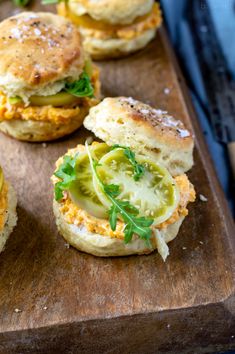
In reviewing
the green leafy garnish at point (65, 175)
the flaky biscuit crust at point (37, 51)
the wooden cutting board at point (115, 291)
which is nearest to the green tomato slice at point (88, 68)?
the flaky biscuit crust at point (37, 51)

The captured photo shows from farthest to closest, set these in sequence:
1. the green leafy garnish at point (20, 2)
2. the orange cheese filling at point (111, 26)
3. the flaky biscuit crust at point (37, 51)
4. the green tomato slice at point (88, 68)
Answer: the green leafy garnish at point (20, 2)
the orange cheese filling at point (111, 26)
the green tomato slice at point (88, 68)
the flaky biscuit crust at point (37, 51)

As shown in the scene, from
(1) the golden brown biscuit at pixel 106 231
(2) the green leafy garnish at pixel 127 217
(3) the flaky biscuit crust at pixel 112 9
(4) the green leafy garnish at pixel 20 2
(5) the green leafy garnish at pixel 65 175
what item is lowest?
(1) the golden brown biscuit at pixel 106 231

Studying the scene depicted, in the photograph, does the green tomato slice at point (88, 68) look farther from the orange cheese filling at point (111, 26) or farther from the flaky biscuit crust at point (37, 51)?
the orange cheese filling at point (111, 26)

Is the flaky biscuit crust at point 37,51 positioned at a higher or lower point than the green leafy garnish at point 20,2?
higher

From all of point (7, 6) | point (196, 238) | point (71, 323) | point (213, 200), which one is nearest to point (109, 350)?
point (71, 323)

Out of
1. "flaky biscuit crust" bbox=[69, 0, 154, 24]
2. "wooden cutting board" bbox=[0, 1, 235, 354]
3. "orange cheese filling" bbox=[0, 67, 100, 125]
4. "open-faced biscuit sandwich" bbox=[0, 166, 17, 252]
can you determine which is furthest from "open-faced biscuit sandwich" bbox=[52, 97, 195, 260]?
"flaky biscuit crust" bbox=[69, 0, 154, 24]

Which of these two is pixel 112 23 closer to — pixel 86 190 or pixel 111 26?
pixel 111 26

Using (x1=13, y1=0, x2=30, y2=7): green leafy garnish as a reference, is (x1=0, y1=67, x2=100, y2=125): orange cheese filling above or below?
below

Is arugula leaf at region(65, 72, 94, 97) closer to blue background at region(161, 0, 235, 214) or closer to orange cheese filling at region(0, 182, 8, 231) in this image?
orange cheese filling at region(0, 182, 8, 231)
